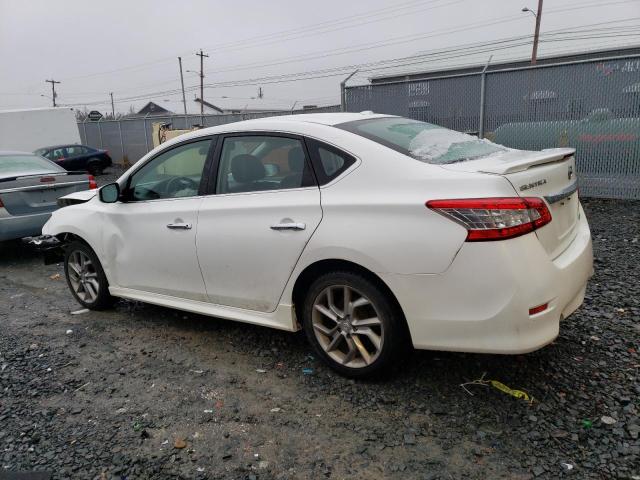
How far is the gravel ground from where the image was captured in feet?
8.18

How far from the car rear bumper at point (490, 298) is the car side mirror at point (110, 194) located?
8.57 ft

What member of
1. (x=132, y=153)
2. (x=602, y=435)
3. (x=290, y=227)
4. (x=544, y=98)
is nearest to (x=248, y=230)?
(x=290, y=227)

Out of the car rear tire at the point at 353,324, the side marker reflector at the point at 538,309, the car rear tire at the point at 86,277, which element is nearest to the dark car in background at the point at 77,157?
the car rear tire at the point at 86,277

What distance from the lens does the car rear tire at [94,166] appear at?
20.8 metres

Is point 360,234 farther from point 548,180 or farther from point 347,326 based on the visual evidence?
point 548,180

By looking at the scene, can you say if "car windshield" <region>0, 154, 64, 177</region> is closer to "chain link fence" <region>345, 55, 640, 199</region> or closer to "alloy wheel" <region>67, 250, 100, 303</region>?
"alloy wheel" <region>67, 250, 100, 303</region>

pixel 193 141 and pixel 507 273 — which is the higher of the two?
pixel 193 141

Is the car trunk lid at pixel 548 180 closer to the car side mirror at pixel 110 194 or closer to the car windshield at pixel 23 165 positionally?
the car side mirror at pixel 110 194

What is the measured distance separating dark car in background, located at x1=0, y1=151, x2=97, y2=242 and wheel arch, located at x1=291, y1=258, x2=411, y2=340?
16.3 ft

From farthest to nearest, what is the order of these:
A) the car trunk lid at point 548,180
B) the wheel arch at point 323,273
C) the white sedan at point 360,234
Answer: the wheel arch at point 323,273
the car trunk lid at point 548,180
the white sedan at point 360,234

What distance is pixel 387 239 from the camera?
Result: 278cm

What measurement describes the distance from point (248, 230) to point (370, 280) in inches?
36.9

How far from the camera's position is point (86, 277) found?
4809 millimetres

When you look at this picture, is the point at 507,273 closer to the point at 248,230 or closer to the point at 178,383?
the point at 248,230
